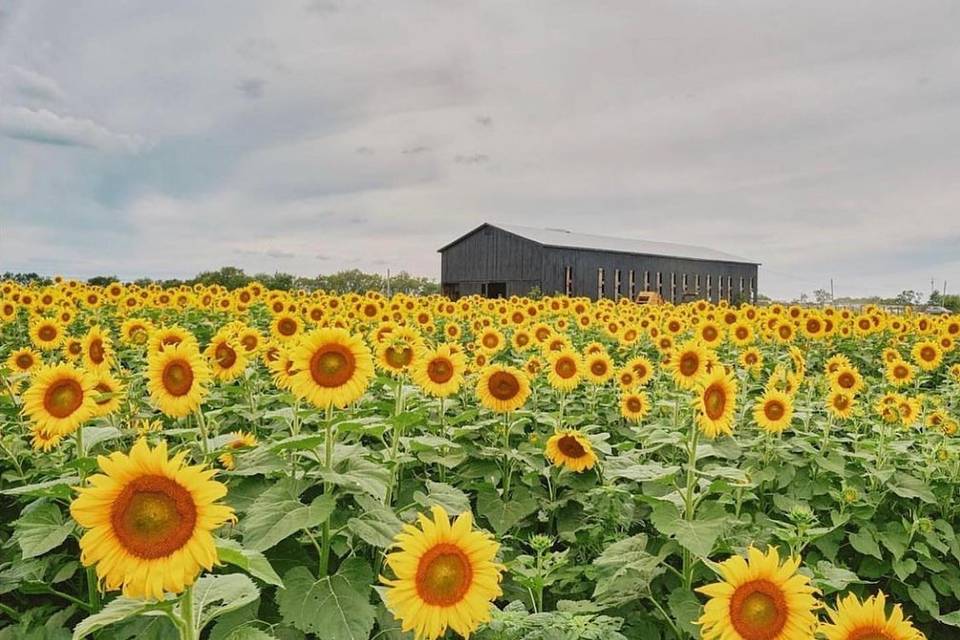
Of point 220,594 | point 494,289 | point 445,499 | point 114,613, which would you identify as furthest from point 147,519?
point 494,289

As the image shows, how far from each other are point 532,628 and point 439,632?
0.41 meters

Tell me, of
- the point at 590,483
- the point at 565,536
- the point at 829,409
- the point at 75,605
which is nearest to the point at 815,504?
the point at 829,409

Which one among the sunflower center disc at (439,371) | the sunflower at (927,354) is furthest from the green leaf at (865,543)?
the sunflower at (927,354)

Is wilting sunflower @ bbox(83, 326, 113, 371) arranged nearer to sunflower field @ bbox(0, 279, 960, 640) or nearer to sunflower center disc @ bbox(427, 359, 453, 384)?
sunflower field @ bbox(0, 279, 960, 640)

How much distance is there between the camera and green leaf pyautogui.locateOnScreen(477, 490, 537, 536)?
13.4ft

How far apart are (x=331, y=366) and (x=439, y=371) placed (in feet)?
4.55

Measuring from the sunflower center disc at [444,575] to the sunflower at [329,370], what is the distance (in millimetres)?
1005

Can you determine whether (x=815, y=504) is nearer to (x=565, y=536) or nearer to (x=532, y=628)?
(x=565, y=536)

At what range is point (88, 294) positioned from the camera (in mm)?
13500

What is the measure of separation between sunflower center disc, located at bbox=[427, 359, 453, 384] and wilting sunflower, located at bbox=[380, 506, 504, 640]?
2198 millimetres

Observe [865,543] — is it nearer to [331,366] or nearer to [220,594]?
[331,366]

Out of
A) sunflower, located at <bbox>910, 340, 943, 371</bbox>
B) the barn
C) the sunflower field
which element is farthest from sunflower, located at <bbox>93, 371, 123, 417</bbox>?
the barn

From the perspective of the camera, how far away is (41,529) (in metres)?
3.13

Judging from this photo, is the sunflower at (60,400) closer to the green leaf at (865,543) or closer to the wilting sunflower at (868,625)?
the wilting sunflower at (868,625)
